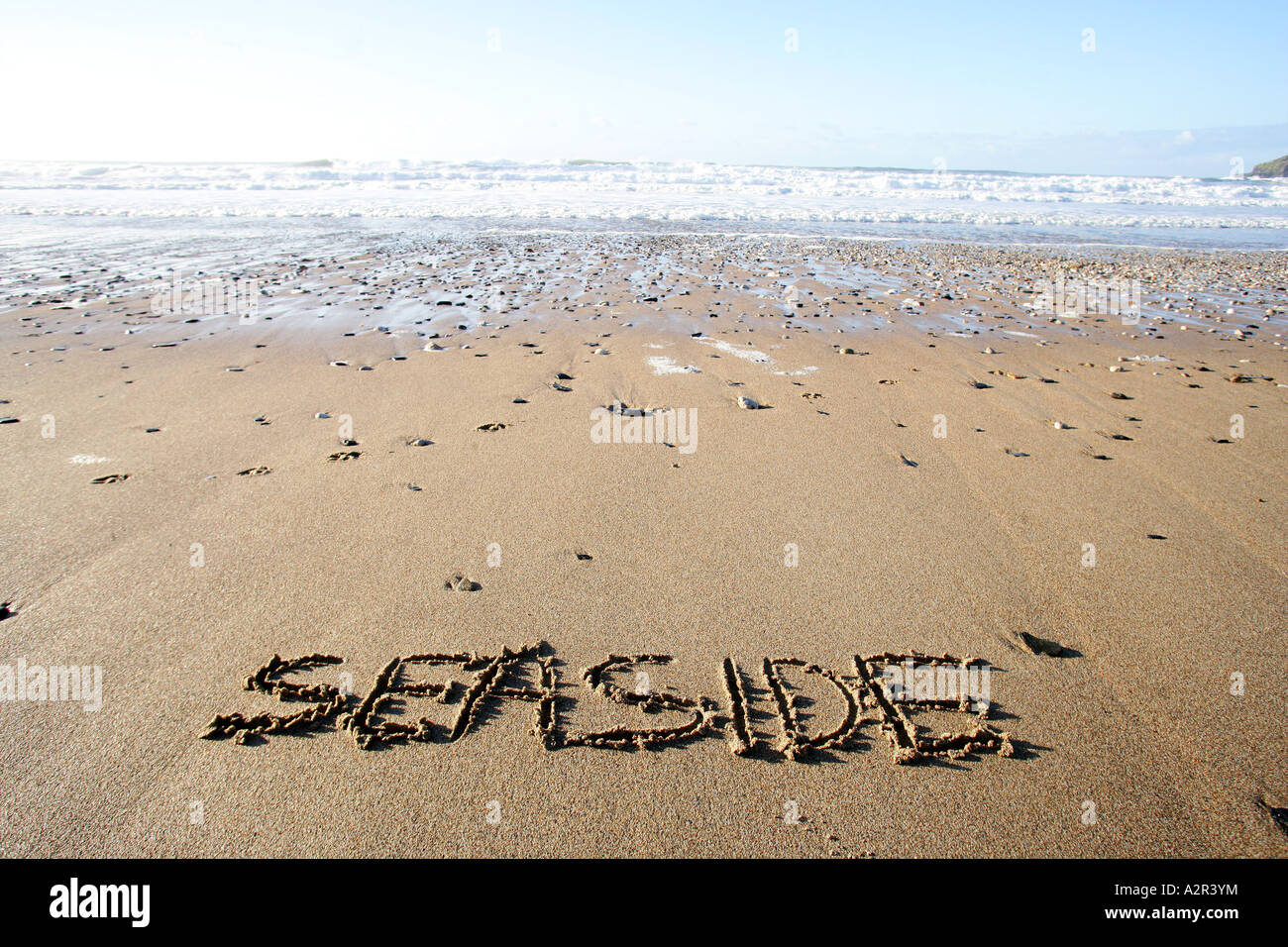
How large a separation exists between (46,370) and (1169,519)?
9255mm

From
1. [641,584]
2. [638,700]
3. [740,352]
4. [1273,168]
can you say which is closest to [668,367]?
[740,352]

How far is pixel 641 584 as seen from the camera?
130 inches

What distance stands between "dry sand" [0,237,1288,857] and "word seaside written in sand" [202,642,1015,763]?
0.13ft

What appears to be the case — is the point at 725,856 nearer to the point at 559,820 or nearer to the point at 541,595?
the point at 559,820

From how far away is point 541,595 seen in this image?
3223mm

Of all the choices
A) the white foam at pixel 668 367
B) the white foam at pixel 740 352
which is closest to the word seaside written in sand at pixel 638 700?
the white foam at pixel 668 367

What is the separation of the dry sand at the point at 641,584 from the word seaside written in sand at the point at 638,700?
41 mm

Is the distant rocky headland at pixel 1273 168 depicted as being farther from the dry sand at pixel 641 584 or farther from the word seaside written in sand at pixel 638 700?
the word seaside written in sand at pixel 638 700

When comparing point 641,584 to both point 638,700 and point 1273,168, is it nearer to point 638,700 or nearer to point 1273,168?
point 638,700

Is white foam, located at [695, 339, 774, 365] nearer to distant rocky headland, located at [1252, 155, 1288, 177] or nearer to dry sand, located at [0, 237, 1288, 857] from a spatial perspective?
dry sand, located at [0, 237, 1288, 857]

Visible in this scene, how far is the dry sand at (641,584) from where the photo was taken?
218 cm

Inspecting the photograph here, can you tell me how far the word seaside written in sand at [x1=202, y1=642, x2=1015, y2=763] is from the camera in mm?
2453

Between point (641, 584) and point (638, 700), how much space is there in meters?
0.76
